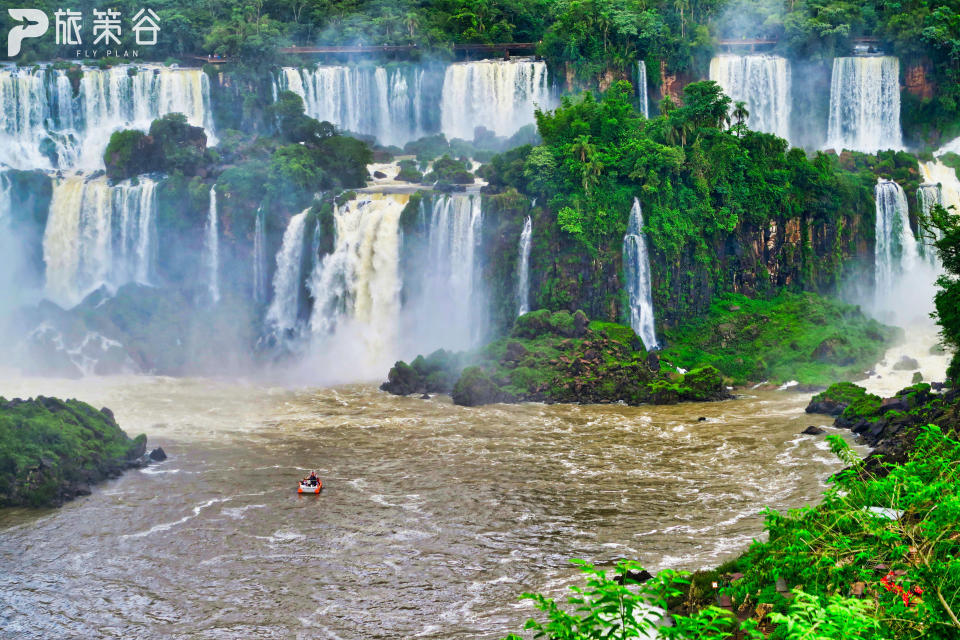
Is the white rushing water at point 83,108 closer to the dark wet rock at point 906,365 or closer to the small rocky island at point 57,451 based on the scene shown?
the small rocky island at point 57,451

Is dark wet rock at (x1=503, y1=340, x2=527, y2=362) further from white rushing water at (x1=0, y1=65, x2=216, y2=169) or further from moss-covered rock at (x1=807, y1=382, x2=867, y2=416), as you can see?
white rushing water at (x1=0, y1=65, x2=216, y2=169)

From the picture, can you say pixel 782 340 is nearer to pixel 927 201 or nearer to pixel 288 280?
pixel 927 201

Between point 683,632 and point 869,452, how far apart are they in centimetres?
2253

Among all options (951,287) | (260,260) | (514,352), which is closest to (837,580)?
(951,287)

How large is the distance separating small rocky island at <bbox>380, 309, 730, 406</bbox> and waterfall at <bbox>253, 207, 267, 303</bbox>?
995cm

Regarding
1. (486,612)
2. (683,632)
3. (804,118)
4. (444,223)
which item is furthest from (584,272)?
(683,632)

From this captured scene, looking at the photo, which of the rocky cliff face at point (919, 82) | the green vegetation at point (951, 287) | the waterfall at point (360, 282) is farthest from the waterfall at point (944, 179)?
the waterfall at point (360, 282)

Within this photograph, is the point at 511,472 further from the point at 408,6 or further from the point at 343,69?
the point at 408,6

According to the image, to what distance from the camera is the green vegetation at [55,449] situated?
34.2 metres

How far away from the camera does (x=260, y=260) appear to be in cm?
5403

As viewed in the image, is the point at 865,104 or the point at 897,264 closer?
the point at 897,264

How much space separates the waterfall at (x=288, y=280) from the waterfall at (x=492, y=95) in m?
14.9

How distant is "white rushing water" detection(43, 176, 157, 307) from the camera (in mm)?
55562

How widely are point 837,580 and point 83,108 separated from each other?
53.5 m
